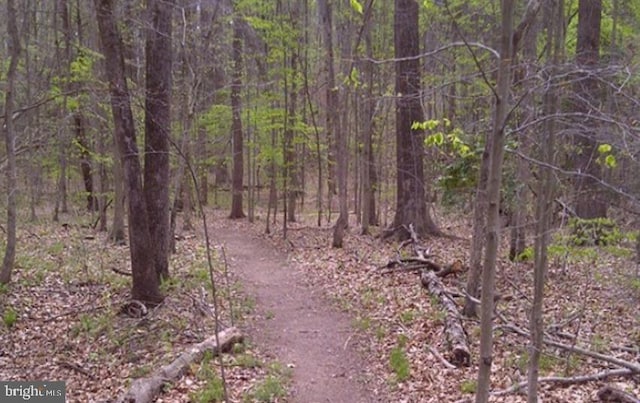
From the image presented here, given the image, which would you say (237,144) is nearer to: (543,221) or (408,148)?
(408,148)

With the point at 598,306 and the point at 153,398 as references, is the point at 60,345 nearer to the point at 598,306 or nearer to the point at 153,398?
the point at 153,398

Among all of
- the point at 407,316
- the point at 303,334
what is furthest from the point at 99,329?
the point at 407,316

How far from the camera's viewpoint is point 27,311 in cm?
807

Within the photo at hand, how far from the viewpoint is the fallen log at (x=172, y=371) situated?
5.29 meters

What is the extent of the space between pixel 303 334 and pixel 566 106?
4.98 metres

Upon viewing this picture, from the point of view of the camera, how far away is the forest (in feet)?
13.6

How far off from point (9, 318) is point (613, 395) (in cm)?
780

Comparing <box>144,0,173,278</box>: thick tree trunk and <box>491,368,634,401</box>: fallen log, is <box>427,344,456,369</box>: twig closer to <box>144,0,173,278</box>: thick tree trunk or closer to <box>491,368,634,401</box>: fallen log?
<box>491,368,634,401</box>: fallen log

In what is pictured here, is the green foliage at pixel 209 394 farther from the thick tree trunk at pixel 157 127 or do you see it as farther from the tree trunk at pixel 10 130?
the tree trunk at pixel 10 130

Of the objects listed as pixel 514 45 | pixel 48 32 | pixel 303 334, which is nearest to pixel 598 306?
pixel 303 334

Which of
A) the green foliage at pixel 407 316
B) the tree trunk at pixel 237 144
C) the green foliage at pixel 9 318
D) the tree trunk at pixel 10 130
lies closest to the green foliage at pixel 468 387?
the green foliage at pixel 407 316

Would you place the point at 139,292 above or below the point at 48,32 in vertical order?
below

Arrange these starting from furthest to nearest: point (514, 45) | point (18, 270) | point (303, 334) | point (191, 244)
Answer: point (191, 244), point (18, 270), point (303, 334), point (514, 45)

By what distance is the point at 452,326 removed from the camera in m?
6.45
